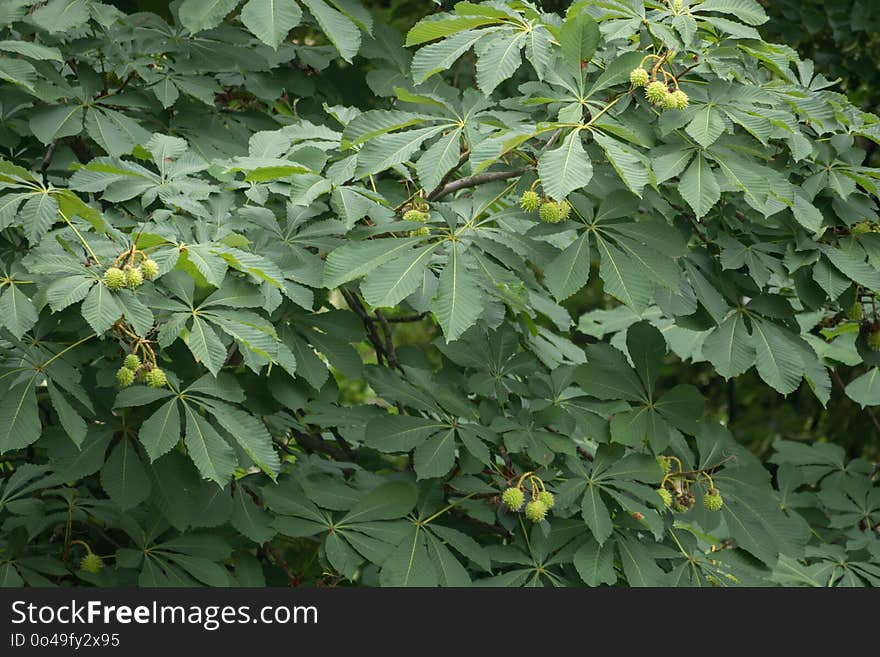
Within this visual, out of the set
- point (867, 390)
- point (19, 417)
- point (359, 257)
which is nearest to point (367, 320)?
point (359, 257)

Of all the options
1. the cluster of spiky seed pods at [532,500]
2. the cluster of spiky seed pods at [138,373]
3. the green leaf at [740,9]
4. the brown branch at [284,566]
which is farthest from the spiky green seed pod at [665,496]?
the cluster of spiky seed pods at [138,373]

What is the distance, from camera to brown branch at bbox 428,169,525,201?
256cm

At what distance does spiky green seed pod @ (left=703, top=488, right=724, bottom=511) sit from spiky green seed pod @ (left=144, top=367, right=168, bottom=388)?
1.35m

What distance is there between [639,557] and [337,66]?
6.24ft

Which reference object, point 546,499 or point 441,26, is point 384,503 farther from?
point 441,26

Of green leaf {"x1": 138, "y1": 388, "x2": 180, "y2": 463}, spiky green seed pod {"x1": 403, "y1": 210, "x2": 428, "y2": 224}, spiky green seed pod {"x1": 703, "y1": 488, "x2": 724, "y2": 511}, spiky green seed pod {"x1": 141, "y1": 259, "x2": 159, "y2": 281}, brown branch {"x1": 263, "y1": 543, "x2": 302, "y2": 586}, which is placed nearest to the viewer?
spiky green seed pod {"x1": 141, "y1": 259, "x2": 159, "y2": 281}

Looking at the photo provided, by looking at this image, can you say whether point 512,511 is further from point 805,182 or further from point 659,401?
point 805,182

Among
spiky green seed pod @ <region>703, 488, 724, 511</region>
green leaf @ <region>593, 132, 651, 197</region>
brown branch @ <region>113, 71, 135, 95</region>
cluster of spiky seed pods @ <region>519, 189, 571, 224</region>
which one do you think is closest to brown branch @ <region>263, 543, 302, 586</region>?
spiky green seed pod @ <region>703, 488, 724, 511</region>

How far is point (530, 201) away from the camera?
2451mm

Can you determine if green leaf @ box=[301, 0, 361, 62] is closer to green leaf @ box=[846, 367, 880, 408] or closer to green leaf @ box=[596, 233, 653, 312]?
green leaf @ box=[596, 233, 653, 312]

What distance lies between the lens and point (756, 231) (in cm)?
279

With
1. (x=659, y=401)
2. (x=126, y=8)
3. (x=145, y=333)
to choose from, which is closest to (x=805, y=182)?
(x=659, y=401)

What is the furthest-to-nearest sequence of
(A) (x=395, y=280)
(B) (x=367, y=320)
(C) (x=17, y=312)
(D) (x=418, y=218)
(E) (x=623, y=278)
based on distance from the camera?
(B) (x=367, y=320), (D) (x=418, y=218), (E) (x=623, y=278), (A) (x=395, y=280), (C) (x=17, y=312)

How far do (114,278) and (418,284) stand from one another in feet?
1.99
